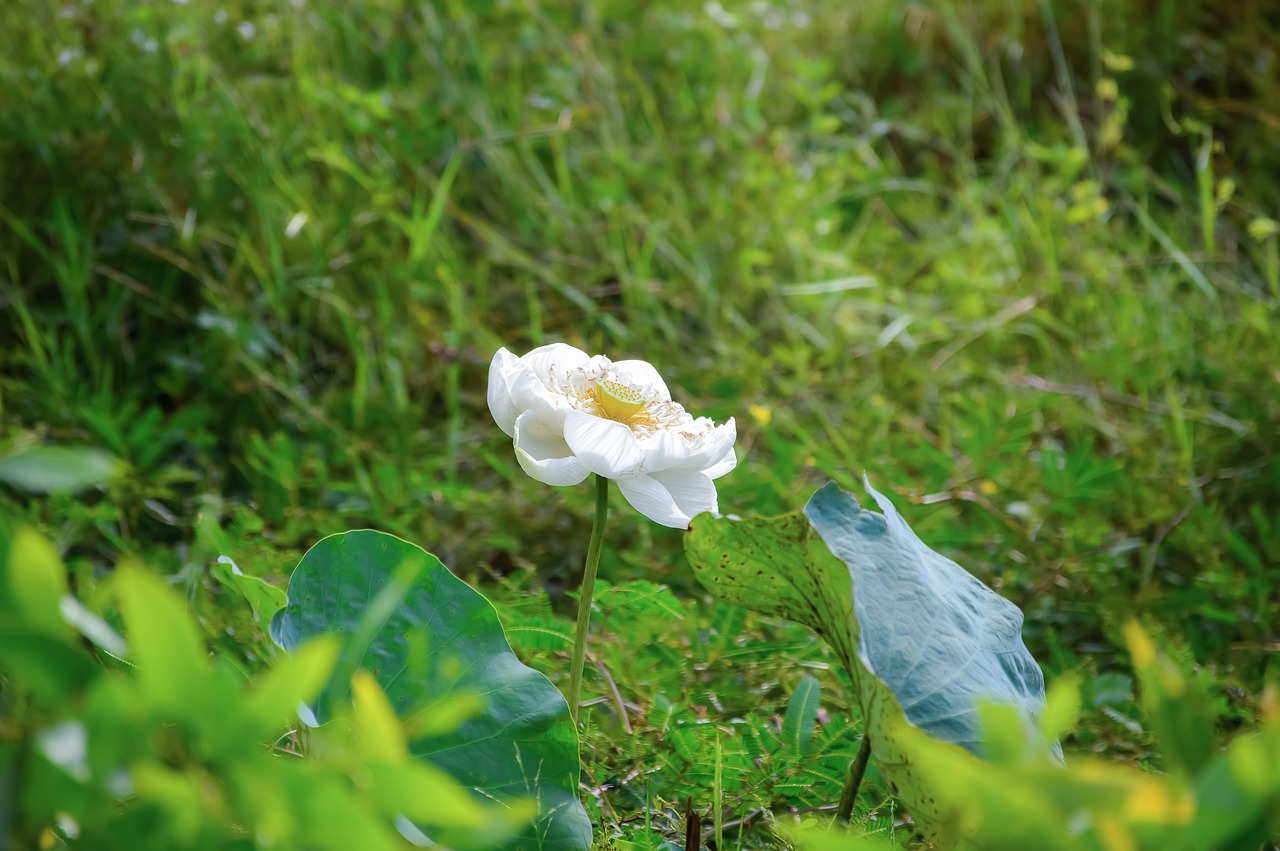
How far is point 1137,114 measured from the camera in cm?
302

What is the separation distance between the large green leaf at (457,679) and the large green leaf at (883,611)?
0.50 ft

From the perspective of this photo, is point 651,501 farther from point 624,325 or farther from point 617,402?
point 624,325

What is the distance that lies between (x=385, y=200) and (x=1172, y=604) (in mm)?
1413

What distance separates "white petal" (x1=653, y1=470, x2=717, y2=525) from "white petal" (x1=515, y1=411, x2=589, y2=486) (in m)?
0.08

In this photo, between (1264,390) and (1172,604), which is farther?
(1264,390)

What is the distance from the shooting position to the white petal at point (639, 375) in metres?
0.82

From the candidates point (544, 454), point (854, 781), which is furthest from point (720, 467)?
point (854, 781)

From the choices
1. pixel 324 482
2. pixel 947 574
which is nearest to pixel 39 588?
pixel 947 574

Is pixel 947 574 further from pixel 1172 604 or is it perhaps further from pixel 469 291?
pixel 469 291

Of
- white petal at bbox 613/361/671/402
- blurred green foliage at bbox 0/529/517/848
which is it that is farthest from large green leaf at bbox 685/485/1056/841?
blurred green foliage at bbox 0/529/517/848

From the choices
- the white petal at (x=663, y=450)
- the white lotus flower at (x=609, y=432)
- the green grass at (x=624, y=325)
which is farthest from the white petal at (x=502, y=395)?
the green grass at (x=624, y=325)

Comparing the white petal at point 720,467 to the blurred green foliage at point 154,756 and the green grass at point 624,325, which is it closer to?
the green grass at point 624,325

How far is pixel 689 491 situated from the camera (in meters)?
0.79

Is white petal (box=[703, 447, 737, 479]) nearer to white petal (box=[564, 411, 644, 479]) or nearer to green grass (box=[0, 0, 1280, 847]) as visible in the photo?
white petal (box=[564, 411, 644, 479])
